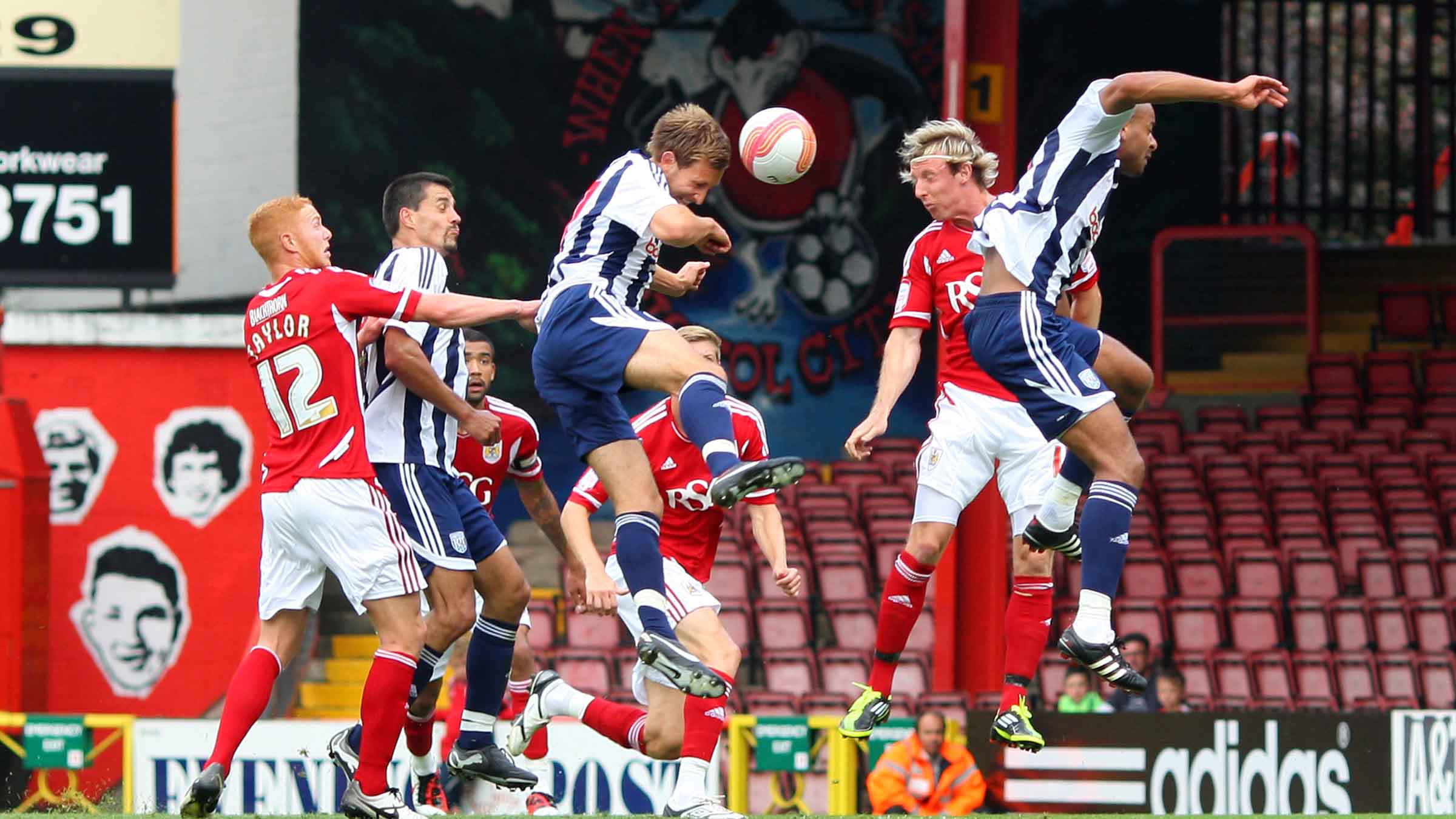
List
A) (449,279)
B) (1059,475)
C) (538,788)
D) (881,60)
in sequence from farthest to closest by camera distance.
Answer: (881,60) < (449,279) < (538,788) < (1059,475)

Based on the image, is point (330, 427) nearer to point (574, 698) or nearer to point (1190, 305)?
point (574, 698)

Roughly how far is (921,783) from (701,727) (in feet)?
10.6

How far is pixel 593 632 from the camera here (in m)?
14.2

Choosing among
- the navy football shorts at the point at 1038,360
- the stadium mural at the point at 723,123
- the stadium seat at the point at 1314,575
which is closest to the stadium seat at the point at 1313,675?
the stadium seat at the point at 1314,575

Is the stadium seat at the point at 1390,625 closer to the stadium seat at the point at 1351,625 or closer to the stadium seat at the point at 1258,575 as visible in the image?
the stadium seat at the point at 1351,625

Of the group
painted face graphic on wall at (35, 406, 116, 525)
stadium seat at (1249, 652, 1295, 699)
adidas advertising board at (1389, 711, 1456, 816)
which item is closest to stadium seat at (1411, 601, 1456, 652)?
stadium seat at (1249, 652, 1295, 699)

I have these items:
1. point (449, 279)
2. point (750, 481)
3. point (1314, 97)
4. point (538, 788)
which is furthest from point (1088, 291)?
point (1314, 97)

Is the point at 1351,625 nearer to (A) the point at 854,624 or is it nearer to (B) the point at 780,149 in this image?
(A) the point at 854,624

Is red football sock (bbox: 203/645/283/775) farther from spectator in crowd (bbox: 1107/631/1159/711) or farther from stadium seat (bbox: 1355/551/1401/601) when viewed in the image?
stadium seat (bbox: 1355/551/1401/601)

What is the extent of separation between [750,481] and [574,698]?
2.29 metres

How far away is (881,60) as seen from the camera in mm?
18234

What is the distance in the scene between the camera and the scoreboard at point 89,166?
612 inches

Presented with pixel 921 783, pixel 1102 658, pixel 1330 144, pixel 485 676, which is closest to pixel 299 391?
pixel 485 676

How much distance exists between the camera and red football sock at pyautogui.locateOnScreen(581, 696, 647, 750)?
842cm
